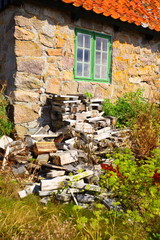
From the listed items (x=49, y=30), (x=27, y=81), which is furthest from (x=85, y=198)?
(x=49, y=30)

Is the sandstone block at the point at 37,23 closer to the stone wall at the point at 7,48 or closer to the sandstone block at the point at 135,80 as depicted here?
the stone wall at the point at 7,48

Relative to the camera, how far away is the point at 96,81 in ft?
23.5

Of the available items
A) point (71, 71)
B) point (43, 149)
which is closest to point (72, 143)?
point (43, 149)

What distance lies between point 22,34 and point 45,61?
816 millimetres

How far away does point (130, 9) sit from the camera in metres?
7.54

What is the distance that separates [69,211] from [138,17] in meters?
6.11

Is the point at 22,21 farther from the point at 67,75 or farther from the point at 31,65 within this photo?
the point at 67,75

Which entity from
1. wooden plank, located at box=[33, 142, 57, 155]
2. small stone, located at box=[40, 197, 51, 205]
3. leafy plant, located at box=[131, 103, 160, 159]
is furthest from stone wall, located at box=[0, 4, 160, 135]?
small stone, located at box=[40, 197, 51, 205]

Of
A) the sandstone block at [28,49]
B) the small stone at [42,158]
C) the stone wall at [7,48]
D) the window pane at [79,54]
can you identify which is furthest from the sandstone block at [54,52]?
the small stone at [42,158]

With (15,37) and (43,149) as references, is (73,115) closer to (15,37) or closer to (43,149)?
(43,149)

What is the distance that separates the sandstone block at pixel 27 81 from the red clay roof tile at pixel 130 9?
1.95m

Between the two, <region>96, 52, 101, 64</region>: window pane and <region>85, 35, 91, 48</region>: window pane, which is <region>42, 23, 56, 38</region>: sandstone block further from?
<region>96, 52, 101, 64</region>: window pane

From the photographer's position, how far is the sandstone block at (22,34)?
5.79 metres

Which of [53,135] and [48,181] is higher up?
[53,135]
